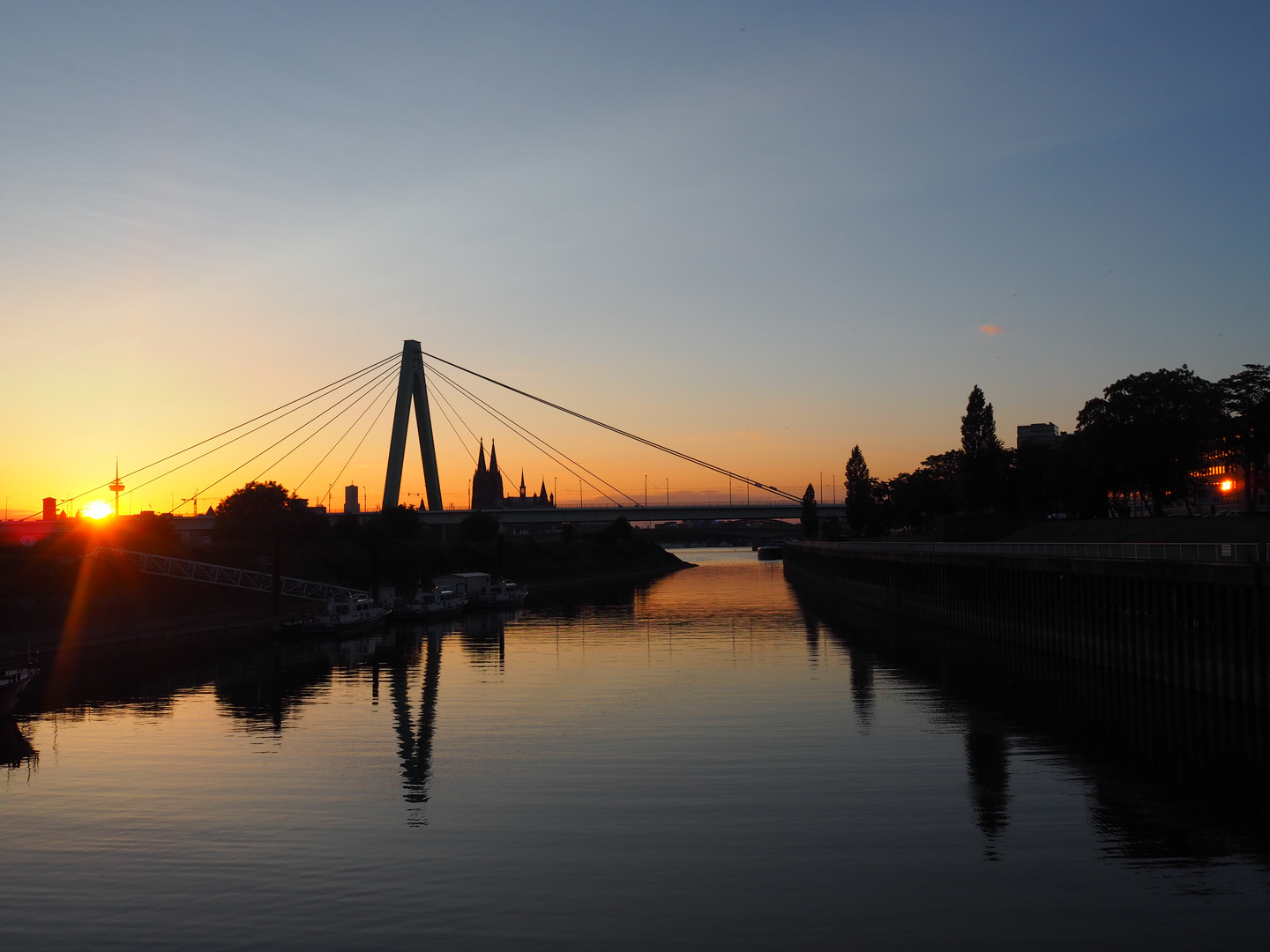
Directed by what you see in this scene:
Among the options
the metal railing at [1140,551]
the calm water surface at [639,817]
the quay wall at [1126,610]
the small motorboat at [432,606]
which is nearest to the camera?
the calm water surface at [639,817]

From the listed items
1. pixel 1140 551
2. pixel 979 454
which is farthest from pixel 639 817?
pixel 979 454

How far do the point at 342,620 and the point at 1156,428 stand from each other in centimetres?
6354

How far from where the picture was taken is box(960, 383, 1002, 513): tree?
118500 millimetres

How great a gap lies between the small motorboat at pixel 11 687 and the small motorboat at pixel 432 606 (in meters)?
41.3

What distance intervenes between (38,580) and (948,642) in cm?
5128

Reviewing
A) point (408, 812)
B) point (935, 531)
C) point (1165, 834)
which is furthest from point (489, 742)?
point (935, 531)

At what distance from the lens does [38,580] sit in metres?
59.9

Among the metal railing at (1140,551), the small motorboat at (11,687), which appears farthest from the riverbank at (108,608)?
the metal railing at (1140,551)

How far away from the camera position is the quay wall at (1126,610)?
29.8m

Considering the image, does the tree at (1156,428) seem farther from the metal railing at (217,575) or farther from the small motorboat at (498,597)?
the metal railing at (217,575)

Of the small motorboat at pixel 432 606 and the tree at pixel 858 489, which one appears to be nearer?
the small motorboat at pixel 432 606

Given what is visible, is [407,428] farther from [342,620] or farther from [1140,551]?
[1140,551]

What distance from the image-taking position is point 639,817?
21266mm

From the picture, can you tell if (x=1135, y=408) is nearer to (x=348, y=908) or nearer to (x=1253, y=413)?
(x=1253, y=413)
